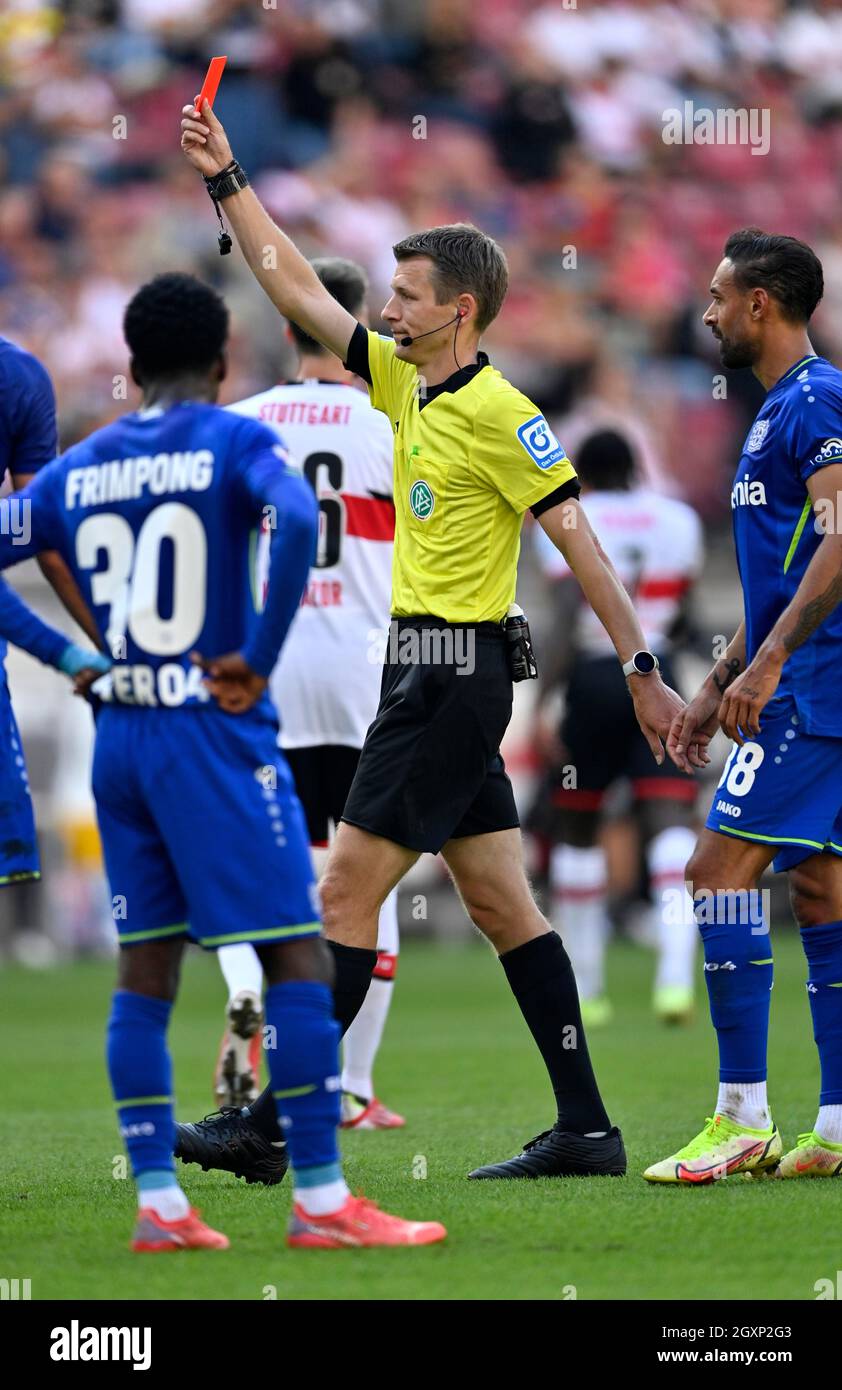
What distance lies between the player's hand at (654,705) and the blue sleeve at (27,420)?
1.60 metres

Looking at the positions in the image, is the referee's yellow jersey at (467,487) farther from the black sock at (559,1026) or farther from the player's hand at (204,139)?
the black sock at (559,1026)

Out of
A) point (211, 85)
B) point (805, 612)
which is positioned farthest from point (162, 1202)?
point (211, 85)

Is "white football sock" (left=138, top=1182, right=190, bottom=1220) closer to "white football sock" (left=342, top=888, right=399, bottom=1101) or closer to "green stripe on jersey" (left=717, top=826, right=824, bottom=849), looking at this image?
"green stripe on jersey" (left=717, top=826, right=824, bottom=849)

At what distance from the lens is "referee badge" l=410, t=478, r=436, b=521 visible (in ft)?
16.1

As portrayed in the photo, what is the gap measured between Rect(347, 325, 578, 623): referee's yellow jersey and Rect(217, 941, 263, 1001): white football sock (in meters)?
1.67

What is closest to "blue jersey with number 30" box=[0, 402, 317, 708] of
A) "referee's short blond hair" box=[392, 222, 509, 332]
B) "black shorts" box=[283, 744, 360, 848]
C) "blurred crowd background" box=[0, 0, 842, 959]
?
"referee's short blond hair" box=[392, 222, 509, 332]

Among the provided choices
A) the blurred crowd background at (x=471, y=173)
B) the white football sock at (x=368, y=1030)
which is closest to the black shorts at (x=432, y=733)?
the white football sock at (x=368, y=1030)

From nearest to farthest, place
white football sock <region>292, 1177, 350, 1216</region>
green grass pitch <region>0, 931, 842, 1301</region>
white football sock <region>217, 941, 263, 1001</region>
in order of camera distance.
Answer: green grass pitch <region>0, 931, 842, 1301</region> → white football sock <region>292, 1177, 350, 1216</region> → white football sock <region>217, 941, 263, 1001</region>

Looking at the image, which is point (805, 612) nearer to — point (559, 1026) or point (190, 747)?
point (559, 1026)

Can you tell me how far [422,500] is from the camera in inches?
195

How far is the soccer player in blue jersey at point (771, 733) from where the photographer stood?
491 cm

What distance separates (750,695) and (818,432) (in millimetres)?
646

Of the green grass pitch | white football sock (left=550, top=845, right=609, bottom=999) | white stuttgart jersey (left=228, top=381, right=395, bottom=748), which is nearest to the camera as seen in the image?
the green grass pitch
